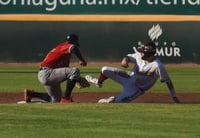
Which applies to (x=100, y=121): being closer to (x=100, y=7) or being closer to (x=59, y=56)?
(x=59, y=56)

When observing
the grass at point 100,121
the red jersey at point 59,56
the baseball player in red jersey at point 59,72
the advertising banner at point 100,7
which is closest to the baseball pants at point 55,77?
the baseball player in red jersey at point 59,72

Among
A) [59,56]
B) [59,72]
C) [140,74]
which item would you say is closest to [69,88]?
[59,72]

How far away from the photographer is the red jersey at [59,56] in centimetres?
1109

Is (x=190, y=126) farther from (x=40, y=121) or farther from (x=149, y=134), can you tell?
(x=40, y=121)

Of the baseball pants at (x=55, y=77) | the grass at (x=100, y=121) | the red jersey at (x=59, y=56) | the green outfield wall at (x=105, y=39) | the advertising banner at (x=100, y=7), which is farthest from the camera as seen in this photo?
the advertising banner at (x=100, y=7)

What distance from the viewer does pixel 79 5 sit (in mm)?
27031

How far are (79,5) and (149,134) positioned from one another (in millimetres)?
20189

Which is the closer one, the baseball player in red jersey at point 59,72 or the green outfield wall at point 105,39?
the baseball player in red jersey at point 59,72

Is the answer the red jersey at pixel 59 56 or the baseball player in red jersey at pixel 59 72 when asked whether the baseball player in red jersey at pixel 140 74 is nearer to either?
the baseball player in red jersey at pixel 59 72

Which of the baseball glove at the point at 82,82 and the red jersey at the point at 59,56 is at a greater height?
the red jersey at the point at 59,56

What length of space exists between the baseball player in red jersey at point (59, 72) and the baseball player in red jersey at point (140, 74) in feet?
1.04

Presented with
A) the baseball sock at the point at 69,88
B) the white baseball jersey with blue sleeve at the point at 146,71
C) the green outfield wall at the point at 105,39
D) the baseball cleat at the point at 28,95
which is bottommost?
the green outfield wall at the point at 105,39

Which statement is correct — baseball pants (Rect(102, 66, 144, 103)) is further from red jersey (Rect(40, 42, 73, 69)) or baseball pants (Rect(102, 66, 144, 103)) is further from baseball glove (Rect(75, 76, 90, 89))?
→ red jersey (Rect(40, 42, 73, 69))

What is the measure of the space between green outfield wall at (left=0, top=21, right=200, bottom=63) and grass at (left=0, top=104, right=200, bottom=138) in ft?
43.9
